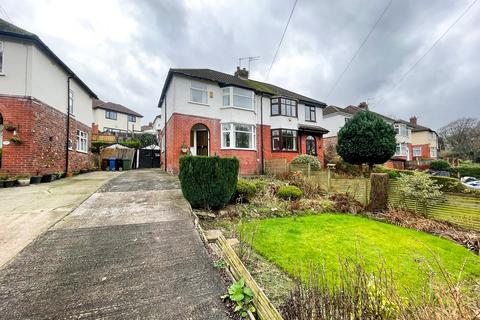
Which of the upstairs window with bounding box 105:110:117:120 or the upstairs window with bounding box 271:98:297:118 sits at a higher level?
the upstairs window with bounding box 105:110:117:120

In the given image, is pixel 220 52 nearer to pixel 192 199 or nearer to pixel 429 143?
pixel 192 199

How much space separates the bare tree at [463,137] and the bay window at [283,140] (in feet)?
132

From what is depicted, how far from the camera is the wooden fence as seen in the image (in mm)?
5838

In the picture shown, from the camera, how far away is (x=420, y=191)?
707 centimetres

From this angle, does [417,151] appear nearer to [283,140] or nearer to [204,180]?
[283,140]

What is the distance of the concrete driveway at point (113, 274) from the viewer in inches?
84.4

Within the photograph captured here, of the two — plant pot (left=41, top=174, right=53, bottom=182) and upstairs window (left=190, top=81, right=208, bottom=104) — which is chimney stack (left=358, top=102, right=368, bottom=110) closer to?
upstairs window (left=190, top=81, right=208, bottom=104)

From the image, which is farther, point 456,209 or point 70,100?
point 70,100

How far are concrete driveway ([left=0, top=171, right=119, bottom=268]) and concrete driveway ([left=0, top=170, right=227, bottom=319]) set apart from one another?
25cm

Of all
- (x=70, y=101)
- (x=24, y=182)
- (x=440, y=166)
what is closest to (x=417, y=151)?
(x=440, y=166)

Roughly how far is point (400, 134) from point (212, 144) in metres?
31.7

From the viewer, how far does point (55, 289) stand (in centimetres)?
241

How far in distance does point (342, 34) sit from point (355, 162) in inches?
421

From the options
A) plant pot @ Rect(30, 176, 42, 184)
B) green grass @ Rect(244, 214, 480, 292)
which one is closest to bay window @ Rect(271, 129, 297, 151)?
green grass @ Rect(244, 214, 480, 292)
